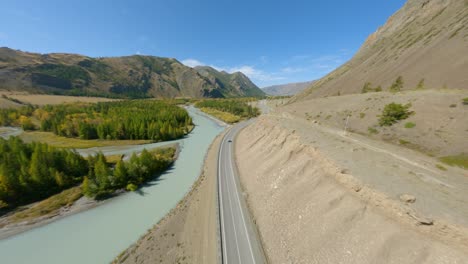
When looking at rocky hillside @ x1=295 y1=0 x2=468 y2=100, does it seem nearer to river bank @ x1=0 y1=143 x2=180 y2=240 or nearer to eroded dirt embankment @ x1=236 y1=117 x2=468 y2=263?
eroded dirt embankment @ x1=236 y1=117 x2=468 y2=263

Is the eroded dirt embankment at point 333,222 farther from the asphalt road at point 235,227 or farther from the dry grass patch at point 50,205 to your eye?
the dry grass patch at point 50,205

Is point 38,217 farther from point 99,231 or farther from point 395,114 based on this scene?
point 395,114

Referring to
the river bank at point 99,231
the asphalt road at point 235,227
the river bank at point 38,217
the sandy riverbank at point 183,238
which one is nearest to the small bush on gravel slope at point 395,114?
the asphalt road at point 235,227

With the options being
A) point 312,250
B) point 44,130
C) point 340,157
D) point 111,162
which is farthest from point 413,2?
point 44,130

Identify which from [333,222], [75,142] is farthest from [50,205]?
[75,142]

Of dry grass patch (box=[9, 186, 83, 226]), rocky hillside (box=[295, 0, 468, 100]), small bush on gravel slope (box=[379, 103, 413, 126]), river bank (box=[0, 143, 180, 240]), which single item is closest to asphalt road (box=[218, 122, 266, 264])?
river bank (box=[0, 143, 180, 240])

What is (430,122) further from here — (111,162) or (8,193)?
(8,193)
